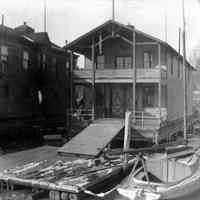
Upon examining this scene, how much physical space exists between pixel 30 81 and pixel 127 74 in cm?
1085

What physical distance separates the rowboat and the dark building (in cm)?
1415

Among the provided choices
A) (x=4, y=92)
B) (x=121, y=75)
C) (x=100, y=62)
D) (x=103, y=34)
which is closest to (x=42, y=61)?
(x=4, y=92)

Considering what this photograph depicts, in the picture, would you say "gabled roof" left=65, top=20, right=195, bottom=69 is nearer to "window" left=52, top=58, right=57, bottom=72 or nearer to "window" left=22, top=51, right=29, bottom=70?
"window" left=22, top=51, right=29, bottom=70

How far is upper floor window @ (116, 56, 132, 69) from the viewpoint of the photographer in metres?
27.1

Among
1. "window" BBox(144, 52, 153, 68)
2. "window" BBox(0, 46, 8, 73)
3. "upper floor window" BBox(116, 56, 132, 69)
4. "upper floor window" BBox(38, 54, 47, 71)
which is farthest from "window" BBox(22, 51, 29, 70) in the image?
"window" BBox(144, 52, 153, 68)

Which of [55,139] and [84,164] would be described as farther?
[55,139]

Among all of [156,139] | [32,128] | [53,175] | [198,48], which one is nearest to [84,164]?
[53,175]

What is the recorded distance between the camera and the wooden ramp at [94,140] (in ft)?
57.7

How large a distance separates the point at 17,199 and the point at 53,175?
1.80 metres

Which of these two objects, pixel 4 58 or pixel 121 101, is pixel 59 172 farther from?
pixel 4 58

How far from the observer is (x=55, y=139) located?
24453 millimetres

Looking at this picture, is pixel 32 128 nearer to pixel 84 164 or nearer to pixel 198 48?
pixel 84 164

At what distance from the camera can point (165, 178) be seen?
592 inches

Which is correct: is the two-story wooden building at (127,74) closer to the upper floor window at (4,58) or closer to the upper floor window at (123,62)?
the upper floor window at (123,62)
